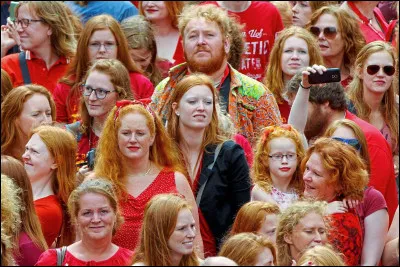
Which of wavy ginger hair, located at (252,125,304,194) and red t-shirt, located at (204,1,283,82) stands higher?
red t-shirt, located at (204,1,283,82)

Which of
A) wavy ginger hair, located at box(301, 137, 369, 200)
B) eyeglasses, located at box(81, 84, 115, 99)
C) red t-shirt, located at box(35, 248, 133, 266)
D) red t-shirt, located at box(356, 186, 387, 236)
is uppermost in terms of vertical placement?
eyeglasses, located at box(81, 84, 115, 99)

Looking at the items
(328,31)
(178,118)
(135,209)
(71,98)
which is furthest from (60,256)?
(328,31)

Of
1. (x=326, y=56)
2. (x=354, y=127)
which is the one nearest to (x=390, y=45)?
(x=326, y=56)

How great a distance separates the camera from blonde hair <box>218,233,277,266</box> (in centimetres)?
720

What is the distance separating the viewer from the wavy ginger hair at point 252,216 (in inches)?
315

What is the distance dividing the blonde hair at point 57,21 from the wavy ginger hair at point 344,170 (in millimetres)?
3159

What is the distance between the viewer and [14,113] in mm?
9562

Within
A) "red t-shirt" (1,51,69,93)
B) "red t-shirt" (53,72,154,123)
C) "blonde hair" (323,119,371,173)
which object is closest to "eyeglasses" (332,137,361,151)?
"blonde hair" (323,119,371,173)

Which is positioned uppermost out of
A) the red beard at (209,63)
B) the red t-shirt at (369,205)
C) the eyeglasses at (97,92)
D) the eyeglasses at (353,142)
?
the red beard at (209,63)

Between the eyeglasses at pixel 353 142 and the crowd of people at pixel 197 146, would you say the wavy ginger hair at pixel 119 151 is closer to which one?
the crowd of people at pixel 197 146

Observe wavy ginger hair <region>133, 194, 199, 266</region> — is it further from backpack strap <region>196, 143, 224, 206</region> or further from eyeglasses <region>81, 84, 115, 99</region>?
eyeglasses <region>81, 84, 115, 99</region>

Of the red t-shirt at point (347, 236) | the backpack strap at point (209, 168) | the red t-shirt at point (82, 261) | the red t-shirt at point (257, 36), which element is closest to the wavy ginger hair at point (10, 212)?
the red t-shirt at point (82, 261)

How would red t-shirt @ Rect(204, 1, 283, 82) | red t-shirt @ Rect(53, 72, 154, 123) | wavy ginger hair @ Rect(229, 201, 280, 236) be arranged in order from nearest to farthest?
wavy ginger hair @ Rect(229, 201, 280, 236)
red t-shirt @ Rect(53, 72, 154, 123)
red t-shirt @ Rect(204, 1, 283, 82)

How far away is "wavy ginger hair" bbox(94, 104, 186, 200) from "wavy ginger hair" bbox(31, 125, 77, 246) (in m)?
0.24
